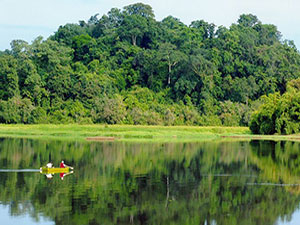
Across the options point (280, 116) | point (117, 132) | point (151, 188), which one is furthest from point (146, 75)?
point (151, 188)

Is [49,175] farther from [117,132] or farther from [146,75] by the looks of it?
[146,75]

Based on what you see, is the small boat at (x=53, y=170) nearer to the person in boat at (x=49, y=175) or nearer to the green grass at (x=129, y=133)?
the person in boat at (x=49, y=175)

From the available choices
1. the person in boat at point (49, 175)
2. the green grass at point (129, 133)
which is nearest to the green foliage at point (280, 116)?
the green grass at point (129, 133)

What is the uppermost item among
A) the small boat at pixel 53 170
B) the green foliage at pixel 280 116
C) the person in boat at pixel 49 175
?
the green foliage at pixel 280 116

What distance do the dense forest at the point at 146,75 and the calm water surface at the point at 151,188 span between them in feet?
98.6

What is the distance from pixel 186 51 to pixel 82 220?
220ft

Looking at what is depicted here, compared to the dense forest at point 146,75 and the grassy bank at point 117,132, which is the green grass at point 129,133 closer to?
the grassy bank at point 117,132

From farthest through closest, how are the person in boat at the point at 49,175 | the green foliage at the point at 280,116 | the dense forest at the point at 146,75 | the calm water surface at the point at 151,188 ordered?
1. the dense forest at the point at 146,75
2. the green foliage at the point at 280,116
3. the person in boat at the point at 49,175
4. the calm water surface at the point at 151,188

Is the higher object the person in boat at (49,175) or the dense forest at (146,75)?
the dense forest at (146,75)

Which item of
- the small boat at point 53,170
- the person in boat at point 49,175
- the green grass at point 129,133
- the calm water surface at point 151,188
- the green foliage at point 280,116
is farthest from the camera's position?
the green foliage at point 280,116

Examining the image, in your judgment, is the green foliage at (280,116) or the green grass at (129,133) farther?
the green foliage at (280,116)

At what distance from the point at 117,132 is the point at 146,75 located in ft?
88.3

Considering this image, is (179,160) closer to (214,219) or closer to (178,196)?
(178,196)

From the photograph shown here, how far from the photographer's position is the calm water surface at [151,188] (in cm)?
1911
